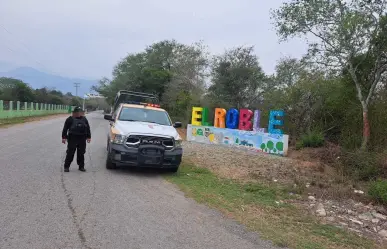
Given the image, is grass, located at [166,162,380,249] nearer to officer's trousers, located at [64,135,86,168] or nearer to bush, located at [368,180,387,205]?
bush, located at [368,180,387,205]

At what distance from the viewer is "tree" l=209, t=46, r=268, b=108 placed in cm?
2820

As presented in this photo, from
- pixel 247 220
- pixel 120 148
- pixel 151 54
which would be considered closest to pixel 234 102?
pixel 120 148

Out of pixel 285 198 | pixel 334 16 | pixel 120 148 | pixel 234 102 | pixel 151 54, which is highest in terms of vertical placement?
pixel 151 54

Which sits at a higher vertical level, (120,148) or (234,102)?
(234,102)

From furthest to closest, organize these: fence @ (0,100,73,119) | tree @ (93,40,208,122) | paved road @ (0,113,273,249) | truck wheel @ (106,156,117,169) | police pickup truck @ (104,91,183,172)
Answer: tree @ (93,40,208,122)
fence @ (0,100,73,119)
truck wheel @ (106,156,117,169)
police pickup truck @ (104,91,183,172)
paved road @ (0,113,273,249)

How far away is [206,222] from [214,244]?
3.16 ft

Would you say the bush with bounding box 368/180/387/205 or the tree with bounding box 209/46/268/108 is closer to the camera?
the bush with bounding box 368/180/387/205

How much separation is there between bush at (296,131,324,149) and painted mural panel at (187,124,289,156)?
3.63 feet

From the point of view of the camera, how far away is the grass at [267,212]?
5.41 meters

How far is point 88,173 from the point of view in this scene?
8852 millimetres

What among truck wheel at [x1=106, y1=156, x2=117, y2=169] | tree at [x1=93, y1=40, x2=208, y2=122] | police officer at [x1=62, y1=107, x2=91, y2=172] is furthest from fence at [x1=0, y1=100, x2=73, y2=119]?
truck wheel at [x1=106, y1=156, x2=117, y2=169]

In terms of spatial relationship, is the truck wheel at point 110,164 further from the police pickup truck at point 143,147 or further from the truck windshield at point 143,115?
the truck windshield at point 143,115

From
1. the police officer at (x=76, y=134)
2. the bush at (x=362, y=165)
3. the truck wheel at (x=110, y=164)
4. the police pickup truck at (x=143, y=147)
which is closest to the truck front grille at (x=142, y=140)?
the police pickup truck at (x=143, y=147)

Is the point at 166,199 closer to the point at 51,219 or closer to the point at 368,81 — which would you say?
the point at 51,219
